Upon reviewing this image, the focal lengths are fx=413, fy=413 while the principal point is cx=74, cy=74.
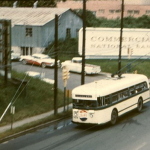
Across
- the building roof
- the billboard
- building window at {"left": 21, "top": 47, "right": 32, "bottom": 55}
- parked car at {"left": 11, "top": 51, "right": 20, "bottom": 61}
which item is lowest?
parked car at {"left": 11, "top": 51, "right": 20, "bottom": 61}

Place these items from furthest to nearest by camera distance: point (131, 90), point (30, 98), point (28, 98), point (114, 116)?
point (30, 98) < point (28, 98) < point (131, 90) < point (114, 116)

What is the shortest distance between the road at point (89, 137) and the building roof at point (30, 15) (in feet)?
92.9

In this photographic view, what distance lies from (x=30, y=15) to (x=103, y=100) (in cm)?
3205

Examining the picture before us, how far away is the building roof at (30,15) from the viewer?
53353mm

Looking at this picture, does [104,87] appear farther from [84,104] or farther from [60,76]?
[60,76]

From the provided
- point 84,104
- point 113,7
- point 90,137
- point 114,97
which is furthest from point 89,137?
point 113,7

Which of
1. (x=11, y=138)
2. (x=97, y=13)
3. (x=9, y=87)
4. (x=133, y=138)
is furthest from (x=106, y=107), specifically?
(x=97, y=13)

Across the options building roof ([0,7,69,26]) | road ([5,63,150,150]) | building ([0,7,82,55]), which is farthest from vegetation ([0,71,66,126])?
building roof ([0,7,69,26])

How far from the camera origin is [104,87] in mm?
25031

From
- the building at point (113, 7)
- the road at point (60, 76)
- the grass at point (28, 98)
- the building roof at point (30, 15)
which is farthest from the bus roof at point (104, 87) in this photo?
the building at point (113, 7)

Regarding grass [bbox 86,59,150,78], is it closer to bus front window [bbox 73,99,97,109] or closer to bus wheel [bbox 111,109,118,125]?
bus wheel [bbox 111,109,118,125]

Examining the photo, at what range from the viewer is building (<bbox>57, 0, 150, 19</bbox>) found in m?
76.7

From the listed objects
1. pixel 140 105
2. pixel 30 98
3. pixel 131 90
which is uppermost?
pixel 131 90

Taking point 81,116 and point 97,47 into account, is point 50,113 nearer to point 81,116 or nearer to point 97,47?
point 81,116
